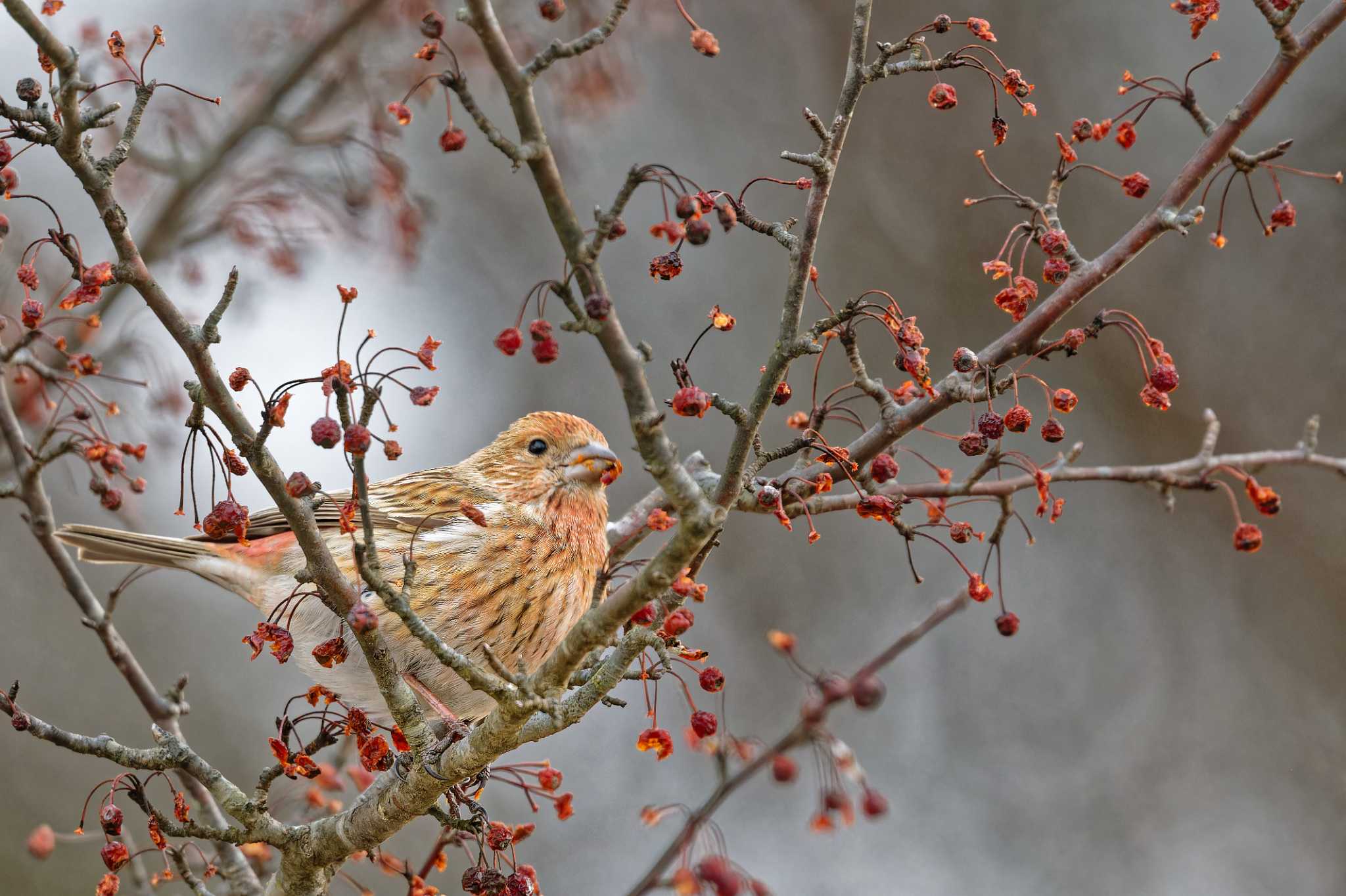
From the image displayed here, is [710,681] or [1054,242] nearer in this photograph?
[710,681]

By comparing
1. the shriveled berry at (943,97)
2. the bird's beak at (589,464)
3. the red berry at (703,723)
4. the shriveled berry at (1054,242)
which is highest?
the shriveled berry at (943,97)

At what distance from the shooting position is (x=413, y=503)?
5652 mm

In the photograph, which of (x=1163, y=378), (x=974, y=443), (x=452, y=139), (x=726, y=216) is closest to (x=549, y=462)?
(x=974, y=443)

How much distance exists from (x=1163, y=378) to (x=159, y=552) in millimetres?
4301

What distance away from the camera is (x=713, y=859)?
7.43ft

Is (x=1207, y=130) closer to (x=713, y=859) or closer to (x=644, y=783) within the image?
(x=713, y=859)

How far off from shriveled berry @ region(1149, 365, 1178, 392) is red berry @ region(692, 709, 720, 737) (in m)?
1.63

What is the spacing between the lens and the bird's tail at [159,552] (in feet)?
17.9

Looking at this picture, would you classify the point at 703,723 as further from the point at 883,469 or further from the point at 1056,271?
the point at 1056,271

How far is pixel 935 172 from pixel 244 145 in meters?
6.30

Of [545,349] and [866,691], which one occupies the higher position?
[545,349]

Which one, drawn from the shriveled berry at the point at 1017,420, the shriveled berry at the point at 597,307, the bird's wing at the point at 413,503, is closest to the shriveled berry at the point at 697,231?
the shriveled berry at the point at 597,307

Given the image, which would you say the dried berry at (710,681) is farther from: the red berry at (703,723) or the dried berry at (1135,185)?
the dried berry at (1135,185)

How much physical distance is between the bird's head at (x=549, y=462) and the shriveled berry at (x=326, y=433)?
83.1 inches
